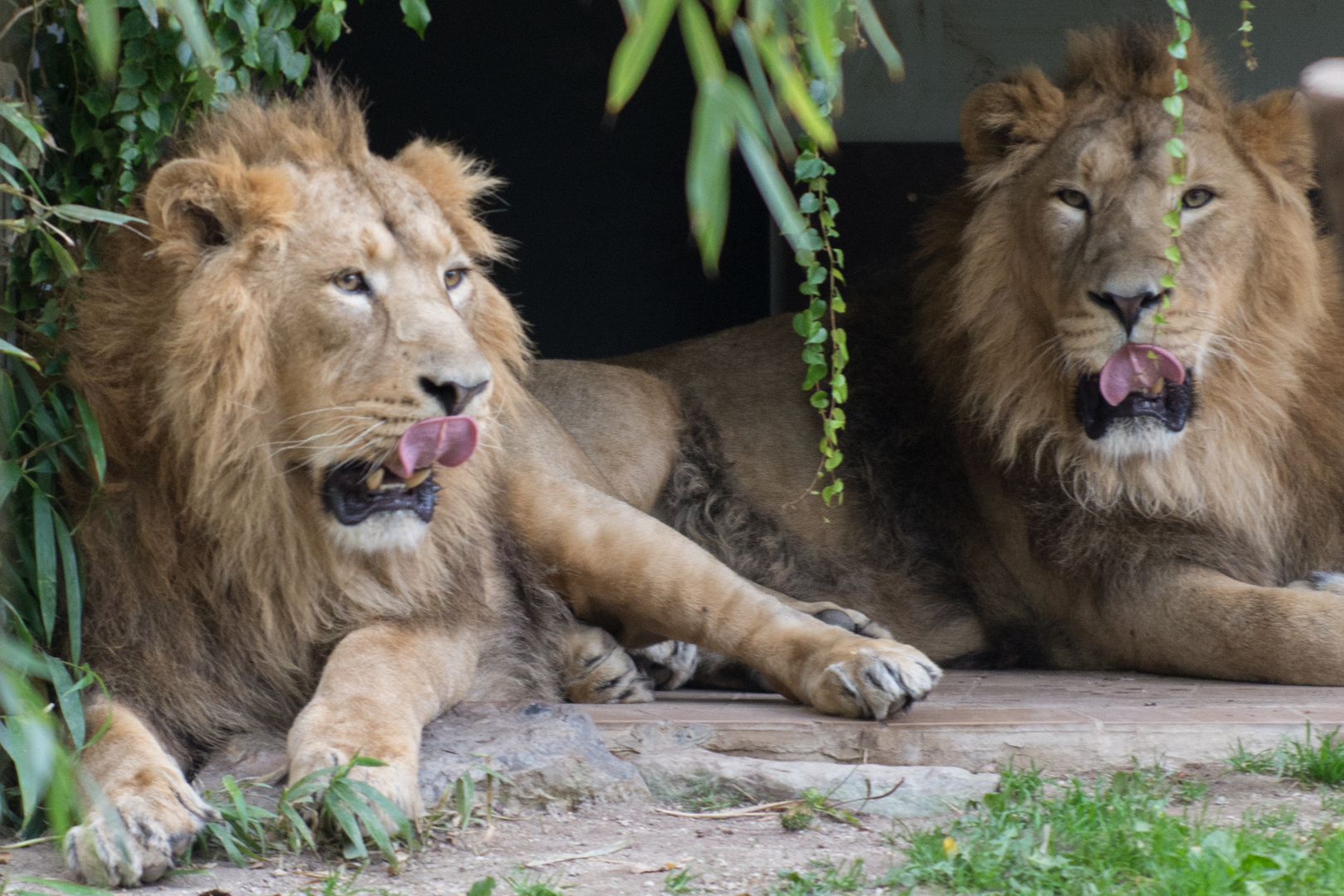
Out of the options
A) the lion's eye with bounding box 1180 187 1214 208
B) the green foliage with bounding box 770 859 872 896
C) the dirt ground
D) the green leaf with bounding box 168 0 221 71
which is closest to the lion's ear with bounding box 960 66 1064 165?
the lion's eye with bounding box 1180 187 1214 208

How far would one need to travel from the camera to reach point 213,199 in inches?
105

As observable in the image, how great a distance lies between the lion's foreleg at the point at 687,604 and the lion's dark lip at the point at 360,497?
28.5 inches

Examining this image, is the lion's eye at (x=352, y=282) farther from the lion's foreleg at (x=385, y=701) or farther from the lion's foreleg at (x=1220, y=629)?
the lion's foreleg at (x=1220, y=629)

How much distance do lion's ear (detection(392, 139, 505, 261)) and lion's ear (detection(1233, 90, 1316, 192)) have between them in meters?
2.03

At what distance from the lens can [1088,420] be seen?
3.74 meters

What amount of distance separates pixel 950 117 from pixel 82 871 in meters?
5.16

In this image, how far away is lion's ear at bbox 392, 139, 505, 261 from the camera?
305 cm

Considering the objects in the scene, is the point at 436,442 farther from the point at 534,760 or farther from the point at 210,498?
the point at 534,760

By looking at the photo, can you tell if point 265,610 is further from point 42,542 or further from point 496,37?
point 496,37

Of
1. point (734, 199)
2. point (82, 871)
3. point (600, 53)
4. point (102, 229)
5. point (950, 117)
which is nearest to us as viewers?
point (82, 871)

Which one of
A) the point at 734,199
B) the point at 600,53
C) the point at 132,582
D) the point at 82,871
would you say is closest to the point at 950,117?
the point at 734,199

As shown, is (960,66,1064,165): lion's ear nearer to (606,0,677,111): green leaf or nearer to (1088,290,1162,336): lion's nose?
(1088,290,1162,336): lion's nose

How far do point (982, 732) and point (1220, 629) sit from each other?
1.03m

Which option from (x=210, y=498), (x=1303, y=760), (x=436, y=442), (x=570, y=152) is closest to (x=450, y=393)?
(x=436, y=442)
